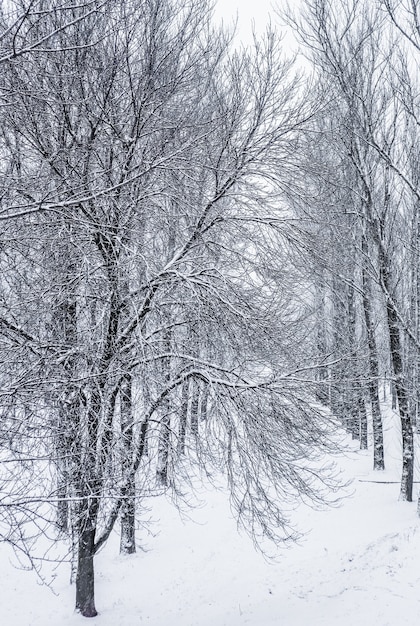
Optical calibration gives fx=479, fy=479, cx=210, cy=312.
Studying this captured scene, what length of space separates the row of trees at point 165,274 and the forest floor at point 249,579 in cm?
125

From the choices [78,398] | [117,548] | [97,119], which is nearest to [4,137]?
[97,119]

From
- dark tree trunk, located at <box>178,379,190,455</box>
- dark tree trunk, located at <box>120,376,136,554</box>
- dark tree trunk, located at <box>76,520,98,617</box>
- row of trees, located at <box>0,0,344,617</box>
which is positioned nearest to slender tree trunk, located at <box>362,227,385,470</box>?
row of trees, located at <box>0,0,344,617</box>

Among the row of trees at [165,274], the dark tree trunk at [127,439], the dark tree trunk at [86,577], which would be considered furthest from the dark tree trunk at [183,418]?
the dark tree trunk at [86,577]

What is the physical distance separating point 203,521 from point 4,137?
388 inches

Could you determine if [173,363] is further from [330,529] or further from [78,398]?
[330,529]

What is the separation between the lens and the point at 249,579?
9.20 meters

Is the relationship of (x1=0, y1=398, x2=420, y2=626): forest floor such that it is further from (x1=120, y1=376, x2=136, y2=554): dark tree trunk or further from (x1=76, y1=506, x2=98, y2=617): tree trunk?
(x1=120, y1=376, x2=136, y2=554): dark tree trunk

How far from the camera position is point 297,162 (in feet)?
25.8

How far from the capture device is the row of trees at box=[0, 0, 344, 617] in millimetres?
6426

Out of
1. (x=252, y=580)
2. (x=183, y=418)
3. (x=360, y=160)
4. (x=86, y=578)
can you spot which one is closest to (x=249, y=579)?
(x=252, y=580)

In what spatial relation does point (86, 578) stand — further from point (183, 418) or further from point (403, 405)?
point (403, 405)

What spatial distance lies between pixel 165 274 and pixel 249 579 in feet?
20.3

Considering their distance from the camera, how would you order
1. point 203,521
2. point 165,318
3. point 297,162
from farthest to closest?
point 203,521
point 297,162
point 165,318

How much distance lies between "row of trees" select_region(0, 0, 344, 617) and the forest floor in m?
1.25
